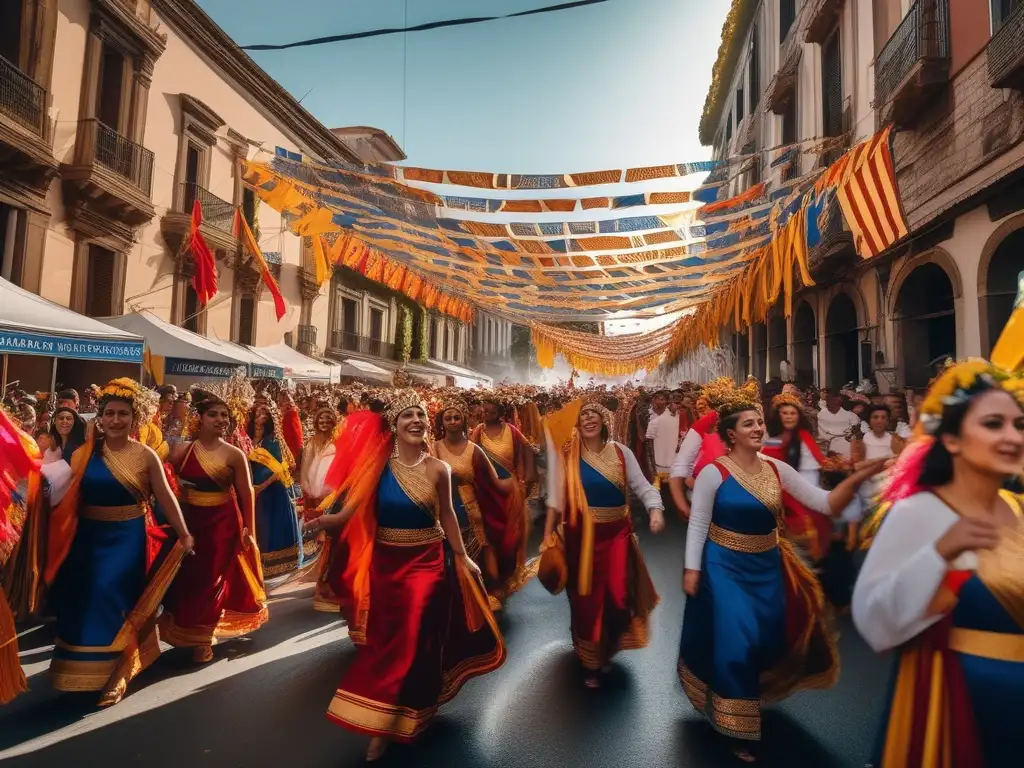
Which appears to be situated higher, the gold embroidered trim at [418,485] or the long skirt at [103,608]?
the gold embroidered trim at [418,485]

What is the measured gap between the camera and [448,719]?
353 centimetres

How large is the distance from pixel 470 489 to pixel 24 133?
11.4 metres

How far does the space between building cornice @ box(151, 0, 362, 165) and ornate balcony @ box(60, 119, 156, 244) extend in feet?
11.4

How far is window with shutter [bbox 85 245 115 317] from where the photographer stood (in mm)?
13703

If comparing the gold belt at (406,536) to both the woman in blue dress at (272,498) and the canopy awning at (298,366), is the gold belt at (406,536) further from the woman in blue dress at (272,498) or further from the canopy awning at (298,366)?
the canopy awning at (298,366)

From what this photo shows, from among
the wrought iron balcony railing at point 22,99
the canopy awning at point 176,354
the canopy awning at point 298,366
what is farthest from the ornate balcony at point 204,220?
the canopy awning at point 176,354

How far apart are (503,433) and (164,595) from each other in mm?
3355

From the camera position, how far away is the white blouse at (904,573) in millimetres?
1730

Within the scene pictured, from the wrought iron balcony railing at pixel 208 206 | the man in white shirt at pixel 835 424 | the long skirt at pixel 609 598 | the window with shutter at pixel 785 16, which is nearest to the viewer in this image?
the long skirt at pixel 609 598

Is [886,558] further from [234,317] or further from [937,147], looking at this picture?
[234,317]

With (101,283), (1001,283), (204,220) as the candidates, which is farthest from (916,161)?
(204,220)

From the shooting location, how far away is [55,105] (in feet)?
41.1

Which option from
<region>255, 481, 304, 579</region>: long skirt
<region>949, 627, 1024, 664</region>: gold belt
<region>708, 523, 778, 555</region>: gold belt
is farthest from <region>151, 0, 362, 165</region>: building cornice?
<region>949, 627, 1024, 664</region>: gold belt

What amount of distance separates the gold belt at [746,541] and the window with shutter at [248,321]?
1930cm
